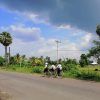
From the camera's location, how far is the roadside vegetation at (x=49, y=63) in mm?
33125

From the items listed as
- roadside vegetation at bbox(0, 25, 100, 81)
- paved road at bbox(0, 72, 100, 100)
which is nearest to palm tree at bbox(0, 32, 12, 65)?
roadside vegetation at bbox(0, 25, 100, 81)

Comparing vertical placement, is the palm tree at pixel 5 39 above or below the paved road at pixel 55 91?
above

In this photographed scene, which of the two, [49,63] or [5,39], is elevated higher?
[5,39]

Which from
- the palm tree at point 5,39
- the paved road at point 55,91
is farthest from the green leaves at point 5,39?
the paved road at point 55,91

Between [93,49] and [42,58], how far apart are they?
7127 centimetres

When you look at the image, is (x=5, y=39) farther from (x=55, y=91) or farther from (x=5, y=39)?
(x=55, y=91)

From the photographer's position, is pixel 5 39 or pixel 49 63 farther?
pixel 5 39

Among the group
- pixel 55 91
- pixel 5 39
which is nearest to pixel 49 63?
pixel 5 39

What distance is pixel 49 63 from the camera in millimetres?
79750

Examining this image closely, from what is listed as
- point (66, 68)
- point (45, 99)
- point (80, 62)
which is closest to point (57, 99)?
point (45, 99)

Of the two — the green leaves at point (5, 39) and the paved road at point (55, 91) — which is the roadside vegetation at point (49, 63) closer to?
the green leaves at point (5, 39)

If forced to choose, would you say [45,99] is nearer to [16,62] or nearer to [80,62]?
[16,62]

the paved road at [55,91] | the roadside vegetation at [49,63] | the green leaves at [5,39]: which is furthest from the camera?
the green leaves at [5,39]

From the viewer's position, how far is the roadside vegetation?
33.1m
